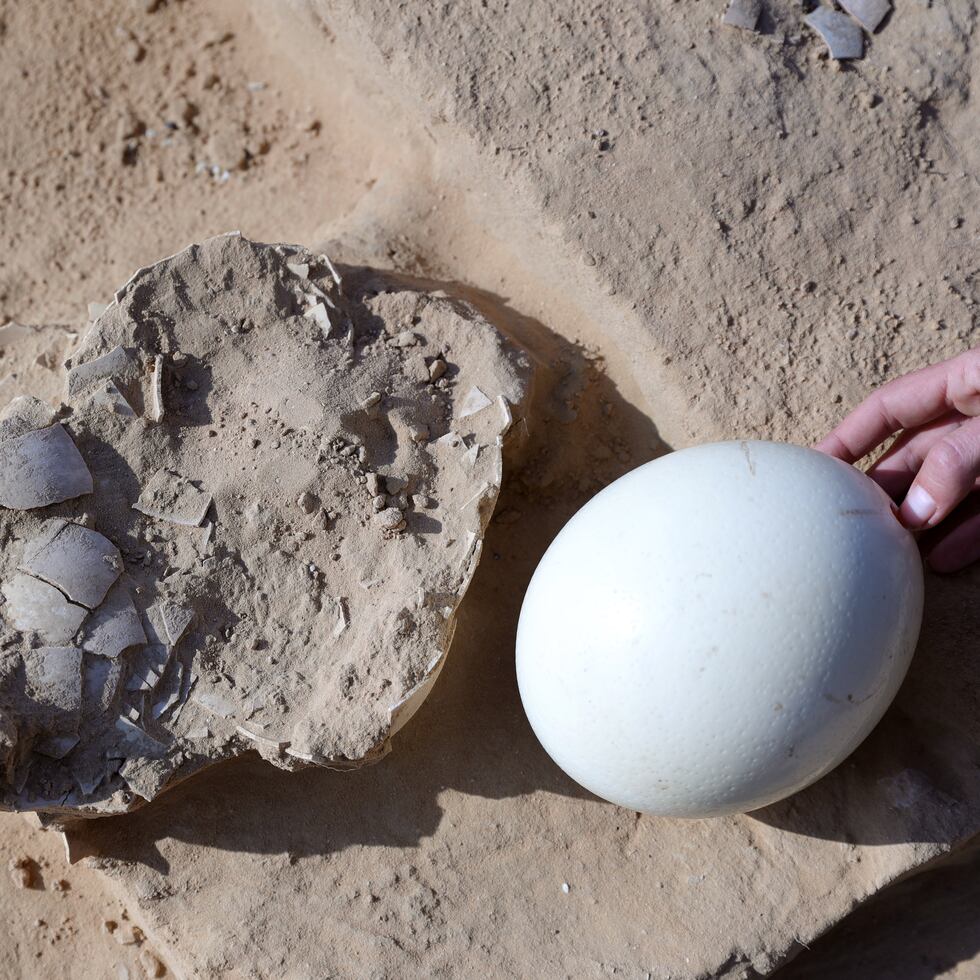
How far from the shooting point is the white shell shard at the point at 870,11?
2.19m

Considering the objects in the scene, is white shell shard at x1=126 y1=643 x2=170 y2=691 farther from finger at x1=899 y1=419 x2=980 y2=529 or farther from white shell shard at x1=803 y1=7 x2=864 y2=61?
white shell shard at x1=803 y1=7 x2=864 y2=61

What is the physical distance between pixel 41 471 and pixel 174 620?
382 millimetres

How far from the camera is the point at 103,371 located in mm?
1891

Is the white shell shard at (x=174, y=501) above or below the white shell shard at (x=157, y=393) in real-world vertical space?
below

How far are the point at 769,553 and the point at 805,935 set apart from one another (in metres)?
0.88

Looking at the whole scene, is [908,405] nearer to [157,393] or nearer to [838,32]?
[838,32]

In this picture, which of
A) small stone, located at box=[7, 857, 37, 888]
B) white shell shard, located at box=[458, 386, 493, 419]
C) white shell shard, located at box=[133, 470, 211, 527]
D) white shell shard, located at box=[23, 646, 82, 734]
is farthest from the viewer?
small stone, located at box=[7, 857, 37, 888]

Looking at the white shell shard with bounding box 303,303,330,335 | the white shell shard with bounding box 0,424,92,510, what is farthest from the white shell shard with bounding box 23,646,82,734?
the white shell shard with bounding box 303,303,330,335

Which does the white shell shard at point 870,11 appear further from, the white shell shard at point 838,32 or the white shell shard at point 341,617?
the white shell shard at point 341,617

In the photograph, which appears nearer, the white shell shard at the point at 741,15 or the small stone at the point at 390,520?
the small stone at the point at 390,520

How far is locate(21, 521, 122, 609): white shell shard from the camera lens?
5.76 ft

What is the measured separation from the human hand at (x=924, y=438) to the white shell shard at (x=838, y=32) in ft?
2.61

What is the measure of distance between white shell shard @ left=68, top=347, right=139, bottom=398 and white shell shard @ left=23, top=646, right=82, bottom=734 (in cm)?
51

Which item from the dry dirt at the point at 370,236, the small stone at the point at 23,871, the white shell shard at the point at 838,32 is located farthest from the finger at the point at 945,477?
the small stone at the point at 23,871
